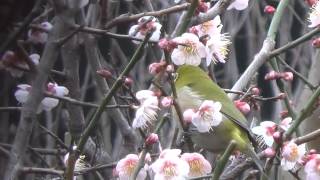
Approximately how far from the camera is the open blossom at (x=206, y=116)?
2059mm

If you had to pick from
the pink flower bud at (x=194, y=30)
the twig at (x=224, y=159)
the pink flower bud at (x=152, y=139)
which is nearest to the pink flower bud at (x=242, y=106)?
the pink flower bud at (x=194, y=30)

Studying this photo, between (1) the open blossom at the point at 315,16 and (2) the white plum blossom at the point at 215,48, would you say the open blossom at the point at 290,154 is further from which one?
(1) the open blossom at the point at 315,16

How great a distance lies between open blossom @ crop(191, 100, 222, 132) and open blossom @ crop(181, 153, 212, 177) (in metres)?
0.10

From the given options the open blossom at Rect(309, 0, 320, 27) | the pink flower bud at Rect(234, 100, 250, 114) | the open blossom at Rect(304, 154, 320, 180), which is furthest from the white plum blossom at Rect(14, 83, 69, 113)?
the open blossom at Rect(309, 0, 320, 27)

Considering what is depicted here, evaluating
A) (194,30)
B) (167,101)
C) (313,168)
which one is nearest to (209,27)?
(194,30)

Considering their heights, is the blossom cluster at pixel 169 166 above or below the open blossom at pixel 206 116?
below

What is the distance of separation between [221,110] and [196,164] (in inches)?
19.6

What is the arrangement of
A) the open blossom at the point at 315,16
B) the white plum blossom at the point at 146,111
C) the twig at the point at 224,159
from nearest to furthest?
the twig at the point at 224,159
the white plum blossom at the point at 146,111
the open blossom at the point at 315,16

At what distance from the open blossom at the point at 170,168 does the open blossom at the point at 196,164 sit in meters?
0.04

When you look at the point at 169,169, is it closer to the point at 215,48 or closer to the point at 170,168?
the point at 170,168

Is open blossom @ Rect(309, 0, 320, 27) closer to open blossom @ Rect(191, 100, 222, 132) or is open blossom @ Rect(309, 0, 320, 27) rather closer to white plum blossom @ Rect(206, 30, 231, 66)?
white plum blossom @ Rect(206, 30, 231, 66)

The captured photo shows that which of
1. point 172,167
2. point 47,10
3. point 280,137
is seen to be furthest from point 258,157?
point 47,10

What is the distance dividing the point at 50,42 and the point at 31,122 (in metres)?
0.20

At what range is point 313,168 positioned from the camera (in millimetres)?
2031
